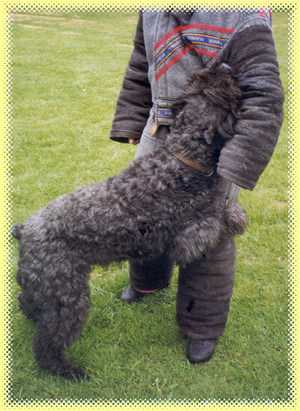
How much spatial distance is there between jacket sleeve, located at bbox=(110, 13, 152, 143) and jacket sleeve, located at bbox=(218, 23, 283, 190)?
85 cm

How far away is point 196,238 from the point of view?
8.15 ft

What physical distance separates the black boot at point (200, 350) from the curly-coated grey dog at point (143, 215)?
Answer: 83 cm

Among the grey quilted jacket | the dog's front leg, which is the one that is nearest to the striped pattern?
the grey quilted jacket

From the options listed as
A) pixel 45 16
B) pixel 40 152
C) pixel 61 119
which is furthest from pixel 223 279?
pixel 45 16

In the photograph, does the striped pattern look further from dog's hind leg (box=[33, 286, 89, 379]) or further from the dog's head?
dog's hind leg (box=[33, 286, 89, 379])

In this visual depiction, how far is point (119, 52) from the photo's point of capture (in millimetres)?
11703

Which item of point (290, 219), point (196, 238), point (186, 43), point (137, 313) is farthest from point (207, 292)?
point (290, 219)

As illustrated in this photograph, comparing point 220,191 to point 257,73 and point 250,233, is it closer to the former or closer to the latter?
point 257,73

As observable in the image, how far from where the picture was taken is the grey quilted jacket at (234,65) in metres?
2.21

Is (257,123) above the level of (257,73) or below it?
below

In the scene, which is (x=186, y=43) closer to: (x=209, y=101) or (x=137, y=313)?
(x=209, y=101)

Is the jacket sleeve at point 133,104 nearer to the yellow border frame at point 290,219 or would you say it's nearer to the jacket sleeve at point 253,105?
the yellow border frame at point 290,219

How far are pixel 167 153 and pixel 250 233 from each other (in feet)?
7.21

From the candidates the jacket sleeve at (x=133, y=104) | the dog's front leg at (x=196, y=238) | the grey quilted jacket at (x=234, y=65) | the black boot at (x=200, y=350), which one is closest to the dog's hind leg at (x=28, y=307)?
the dog's front leg at (x=196, y=238)
